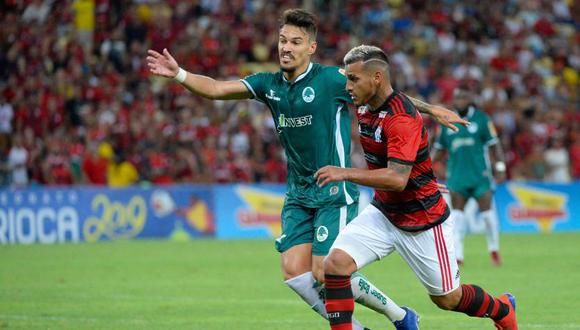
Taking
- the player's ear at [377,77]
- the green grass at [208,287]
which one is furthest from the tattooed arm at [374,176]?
the green grass at [208,287]

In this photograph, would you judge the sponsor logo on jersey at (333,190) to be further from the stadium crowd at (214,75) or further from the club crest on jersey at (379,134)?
the stadium crowd at (214,75)

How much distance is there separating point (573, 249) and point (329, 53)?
11.9 metres

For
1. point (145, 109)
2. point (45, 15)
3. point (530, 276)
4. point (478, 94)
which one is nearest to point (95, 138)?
point (145, 109)

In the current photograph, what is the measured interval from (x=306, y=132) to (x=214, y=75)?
1933 cm

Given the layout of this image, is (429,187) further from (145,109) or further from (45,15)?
(45,15)

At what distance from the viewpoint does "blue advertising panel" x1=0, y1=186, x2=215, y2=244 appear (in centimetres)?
2228

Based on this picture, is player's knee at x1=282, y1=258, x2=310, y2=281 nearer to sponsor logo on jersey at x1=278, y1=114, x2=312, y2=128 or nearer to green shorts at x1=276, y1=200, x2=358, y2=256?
green shorts at x1=276, y1=200, x2=358, y2=256

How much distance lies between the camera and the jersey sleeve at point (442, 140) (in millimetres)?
16719

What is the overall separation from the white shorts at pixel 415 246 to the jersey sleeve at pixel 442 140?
8.84 metres

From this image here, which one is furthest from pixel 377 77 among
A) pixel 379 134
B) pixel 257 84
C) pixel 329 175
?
pixel 257 84

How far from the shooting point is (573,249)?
19.2 metres

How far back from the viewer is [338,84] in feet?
28.5

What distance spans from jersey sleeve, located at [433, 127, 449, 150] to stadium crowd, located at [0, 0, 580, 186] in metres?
8.02

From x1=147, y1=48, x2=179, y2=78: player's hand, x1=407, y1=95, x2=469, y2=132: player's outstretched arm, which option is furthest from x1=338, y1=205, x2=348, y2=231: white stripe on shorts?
x1=147, y1=48, x2=179, y2=78: player's hand
